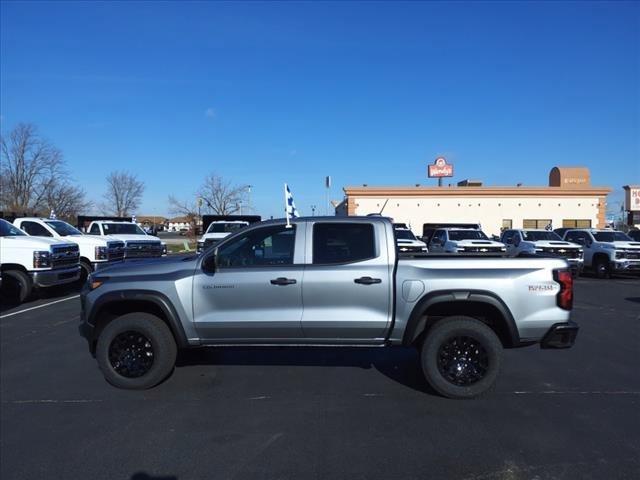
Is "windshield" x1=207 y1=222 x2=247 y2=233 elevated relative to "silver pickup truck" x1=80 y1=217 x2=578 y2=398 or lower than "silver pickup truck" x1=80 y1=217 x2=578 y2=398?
elevated

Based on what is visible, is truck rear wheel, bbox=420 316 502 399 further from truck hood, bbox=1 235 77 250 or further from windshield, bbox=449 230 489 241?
windshield, bbox=449 230 489 241

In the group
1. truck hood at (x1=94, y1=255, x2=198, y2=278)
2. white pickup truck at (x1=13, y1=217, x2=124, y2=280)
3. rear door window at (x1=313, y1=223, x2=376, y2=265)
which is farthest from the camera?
white pickup truck at (x1=13, y1=217, x2=124, y2=280)

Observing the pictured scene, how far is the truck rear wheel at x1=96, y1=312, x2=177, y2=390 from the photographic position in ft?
18.3

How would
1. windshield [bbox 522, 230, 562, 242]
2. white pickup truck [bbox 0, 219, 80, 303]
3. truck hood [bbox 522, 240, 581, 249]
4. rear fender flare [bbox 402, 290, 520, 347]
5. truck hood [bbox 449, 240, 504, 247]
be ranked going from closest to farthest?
rear fender flare [bbox 402, 290, 520, 347], white pickup truck [bbox 0, 219, 80, 303], truck hood [bbox 449, 240, 504, 247], truck hood [bbox 522, 240, 581, 249], windshield [bbox 522, 230, 562, 242]

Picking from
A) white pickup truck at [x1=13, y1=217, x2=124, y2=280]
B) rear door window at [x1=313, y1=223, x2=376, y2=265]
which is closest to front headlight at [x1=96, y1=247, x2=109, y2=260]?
white pickup truck at [x1=13, y1=217, x2=124, y2=280]

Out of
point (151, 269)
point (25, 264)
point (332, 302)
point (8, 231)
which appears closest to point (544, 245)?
point (332, 302)

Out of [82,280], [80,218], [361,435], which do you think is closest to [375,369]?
[361,435]

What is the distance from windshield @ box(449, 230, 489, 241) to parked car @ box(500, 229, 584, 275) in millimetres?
1447

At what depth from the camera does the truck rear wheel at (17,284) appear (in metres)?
12.5

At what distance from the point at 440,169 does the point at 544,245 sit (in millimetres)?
35391

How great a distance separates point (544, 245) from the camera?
18.4m

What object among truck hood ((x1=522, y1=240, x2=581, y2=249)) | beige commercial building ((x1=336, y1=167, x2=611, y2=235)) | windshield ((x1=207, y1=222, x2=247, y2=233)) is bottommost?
truck hood ((x1=522, y1=240, x2=581, y2=249))

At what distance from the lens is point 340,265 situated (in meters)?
5.45

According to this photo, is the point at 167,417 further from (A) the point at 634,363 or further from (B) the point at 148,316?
(A) the point at 634,363
